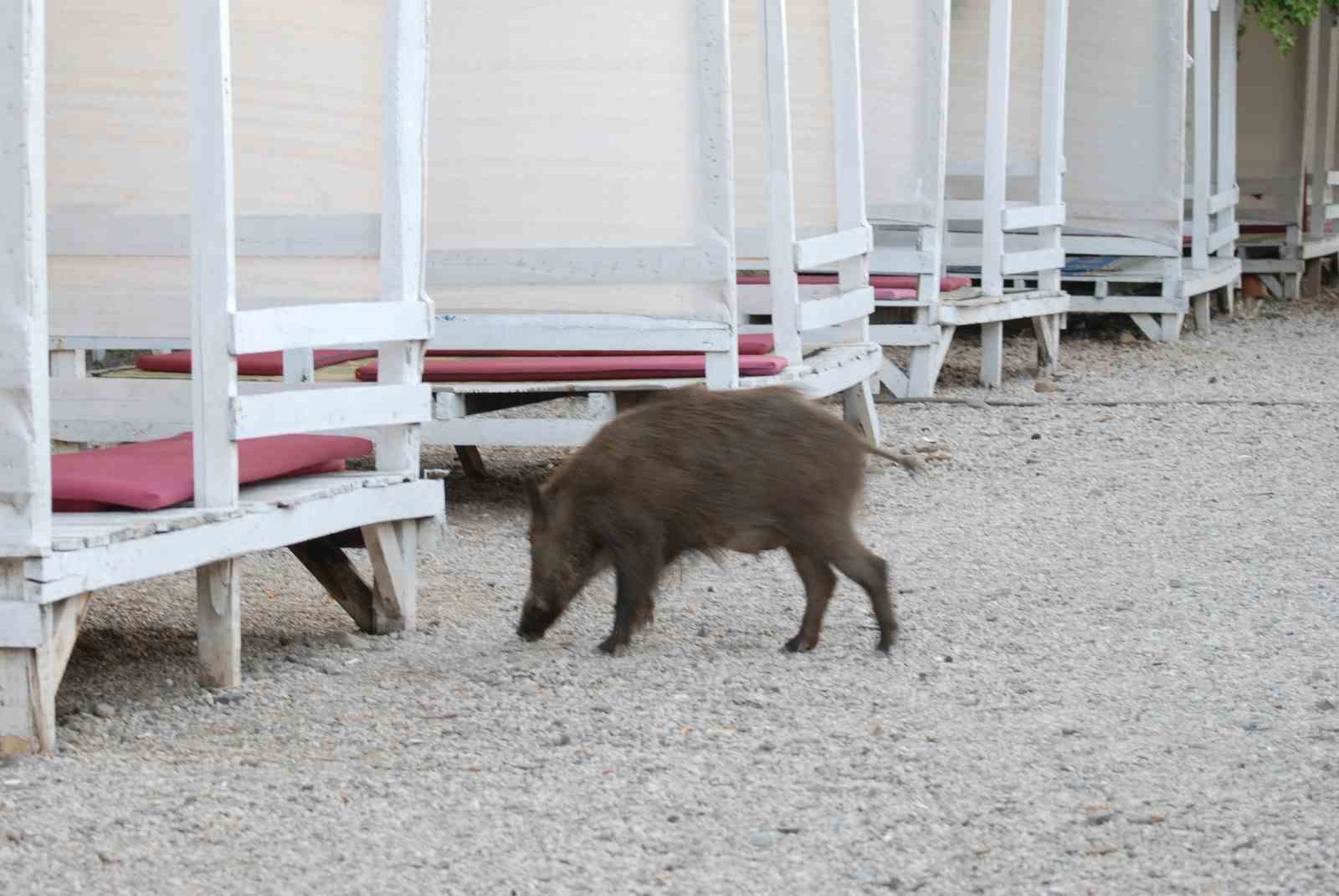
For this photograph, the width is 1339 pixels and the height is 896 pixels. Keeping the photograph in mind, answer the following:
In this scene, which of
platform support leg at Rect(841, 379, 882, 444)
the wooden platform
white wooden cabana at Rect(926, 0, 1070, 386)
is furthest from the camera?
white wooden cabana at Rect(926, 0, 1070, 386)

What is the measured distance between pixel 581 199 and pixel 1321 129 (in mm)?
11540

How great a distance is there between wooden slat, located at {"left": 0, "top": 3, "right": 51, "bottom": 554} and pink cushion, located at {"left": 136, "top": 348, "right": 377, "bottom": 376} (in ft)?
11.7

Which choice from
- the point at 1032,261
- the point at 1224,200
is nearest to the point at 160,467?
the point at 1032,261

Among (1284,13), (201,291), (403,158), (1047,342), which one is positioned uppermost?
(1284,13)

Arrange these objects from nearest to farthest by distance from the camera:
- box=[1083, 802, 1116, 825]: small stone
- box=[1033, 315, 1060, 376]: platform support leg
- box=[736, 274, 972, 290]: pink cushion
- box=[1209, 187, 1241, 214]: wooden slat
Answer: box=[1083, 802, 1116, 825]: small stone, box=[736, 274, 972, 290]: pink cushion, box=[1033, 315, 1060, 376]: platform support leg, box=[1209, 187, 1241, 214]: wooden slat

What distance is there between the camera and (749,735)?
428 centimetres

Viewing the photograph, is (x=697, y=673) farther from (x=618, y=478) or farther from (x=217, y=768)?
(x=217, y=768)

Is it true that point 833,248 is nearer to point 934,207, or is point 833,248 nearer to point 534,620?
point 934,207

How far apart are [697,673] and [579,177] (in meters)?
2.73

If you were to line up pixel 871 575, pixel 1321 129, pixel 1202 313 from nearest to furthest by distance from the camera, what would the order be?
1. pixel 871 575
2. pixel 1202 313
3. pixel 1321 129

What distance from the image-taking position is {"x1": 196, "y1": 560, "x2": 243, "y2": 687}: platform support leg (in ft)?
15.4

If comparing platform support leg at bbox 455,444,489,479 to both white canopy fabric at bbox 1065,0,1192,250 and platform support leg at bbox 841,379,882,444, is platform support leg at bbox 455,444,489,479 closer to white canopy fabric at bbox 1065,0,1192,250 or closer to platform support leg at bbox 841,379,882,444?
platform support leg at bbox 841,379,882,444

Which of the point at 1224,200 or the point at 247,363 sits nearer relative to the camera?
the point at 247,363

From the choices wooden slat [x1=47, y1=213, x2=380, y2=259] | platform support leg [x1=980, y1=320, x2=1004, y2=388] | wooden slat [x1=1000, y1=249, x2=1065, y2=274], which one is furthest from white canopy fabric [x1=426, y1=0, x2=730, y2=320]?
wooden slat [x1=1000, y1=249, x2=1065, y2=274]
